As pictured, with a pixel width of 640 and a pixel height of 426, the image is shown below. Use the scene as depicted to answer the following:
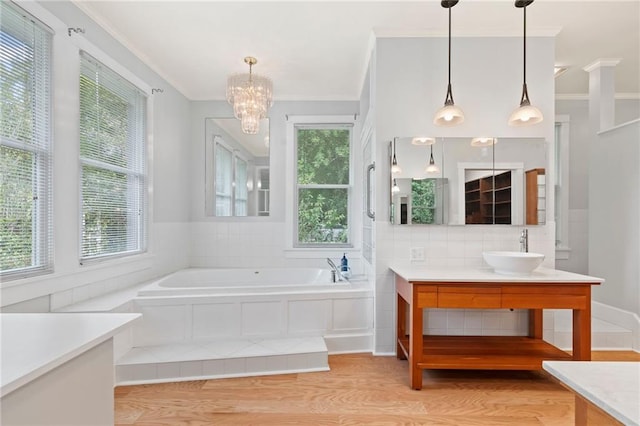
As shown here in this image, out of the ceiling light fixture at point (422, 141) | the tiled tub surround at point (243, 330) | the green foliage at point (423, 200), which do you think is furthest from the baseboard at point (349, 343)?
the ceiling light fixture at point (422, 141)

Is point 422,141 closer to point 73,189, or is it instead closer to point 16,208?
point 73,189

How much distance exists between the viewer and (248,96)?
3.15 meters

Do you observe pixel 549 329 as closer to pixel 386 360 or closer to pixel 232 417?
pixel 386 360

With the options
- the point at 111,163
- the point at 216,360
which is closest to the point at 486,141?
the point at 216,360

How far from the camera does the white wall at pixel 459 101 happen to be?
2.83 metres

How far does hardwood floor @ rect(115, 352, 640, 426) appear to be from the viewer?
1.99m

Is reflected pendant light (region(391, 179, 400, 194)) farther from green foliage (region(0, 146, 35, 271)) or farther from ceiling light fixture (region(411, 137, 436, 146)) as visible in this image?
green foliage (region(0, 146, 35, 271))

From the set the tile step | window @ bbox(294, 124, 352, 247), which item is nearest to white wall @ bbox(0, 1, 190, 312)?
the tile step

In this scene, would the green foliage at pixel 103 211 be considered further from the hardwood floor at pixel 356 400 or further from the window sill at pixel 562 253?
the window sill at pixel 562 253

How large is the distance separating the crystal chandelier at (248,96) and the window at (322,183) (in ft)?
3.82

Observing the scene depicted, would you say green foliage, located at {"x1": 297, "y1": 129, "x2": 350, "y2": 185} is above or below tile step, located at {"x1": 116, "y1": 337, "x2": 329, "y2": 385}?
above

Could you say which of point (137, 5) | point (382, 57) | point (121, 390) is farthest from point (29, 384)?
point (382, 57)

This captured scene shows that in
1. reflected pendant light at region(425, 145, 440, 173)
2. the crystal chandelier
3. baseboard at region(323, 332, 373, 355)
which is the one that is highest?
the crystal chandelier

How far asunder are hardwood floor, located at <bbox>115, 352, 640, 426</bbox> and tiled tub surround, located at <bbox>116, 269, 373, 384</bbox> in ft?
0.37
